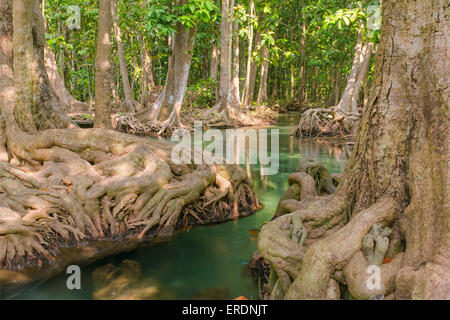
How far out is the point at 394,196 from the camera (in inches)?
124

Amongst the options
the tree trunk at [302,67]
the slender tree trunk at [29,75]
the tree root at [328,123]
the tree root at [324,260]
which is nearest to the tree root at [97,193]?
the slender tree trunk at [29,75]

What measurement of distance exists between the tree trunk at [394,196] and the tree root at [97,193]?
90.7 inches

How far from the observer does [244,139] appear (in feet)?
49.1

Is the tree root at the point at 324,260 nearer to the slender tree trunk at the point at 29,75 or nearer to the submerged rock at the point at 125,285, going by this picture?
the submerged rock at the point at 125,285

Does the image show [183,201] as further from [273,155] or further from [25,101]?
[273,155]

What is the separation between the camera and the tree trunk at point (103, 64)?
6.32m

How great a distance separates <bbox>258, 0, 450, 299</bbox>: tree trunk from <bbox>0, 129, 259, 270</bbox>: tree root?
7.56 feet

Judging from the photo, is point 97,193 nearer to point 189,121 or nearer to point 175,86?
point 175,86

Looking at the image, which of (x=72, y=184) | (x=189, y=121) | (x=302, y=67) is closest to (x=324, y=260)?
(x=72, y=184)

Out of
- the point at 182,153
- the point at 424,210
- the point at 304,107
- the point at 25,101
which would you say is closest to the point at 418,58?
the point at 424,210

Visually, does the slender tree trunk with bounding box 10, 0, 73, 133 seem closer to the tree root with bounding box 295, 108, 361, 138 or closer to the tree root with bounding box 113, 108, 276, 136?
the tree root with bounding box 113, 108, 276, 136
